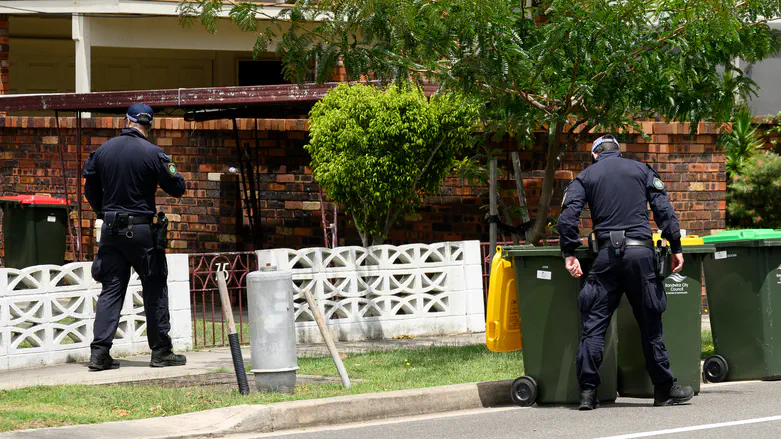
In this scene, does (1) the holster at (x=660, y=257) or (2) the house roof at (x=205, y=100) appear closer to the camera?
(1) the holster at (x=660, y=257)

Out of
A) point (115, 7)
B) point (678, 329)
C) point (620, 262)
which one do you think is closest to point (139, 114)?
point (620, 262)

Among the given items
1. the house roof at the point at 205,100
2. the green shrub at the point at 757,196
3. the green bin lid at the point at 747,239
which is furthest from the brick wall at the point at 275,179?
the green bin lid at the point at 747,239

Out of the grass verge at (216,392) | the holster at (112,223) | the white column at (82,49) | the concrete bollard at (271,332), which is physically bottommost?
the grass verge at (216,392)

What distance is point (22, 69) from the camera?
24.5m

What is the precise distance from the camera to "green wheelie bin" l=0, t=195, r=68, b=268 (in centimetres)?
1485

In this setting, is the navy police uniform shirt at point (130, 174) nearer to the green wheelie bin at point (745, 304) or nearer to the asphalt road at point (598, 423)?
the asphalt road at point (598, 423)

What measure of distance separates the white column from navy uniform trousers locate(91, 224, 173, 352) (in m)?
10.00

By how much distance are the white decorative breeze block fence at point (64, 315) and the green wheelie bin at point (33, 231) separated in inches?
177

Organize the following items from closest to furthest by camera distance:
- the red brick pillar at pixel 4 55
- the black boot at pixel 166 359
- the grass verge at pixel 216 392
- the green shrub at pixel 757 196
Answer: the grass verge at pixel 216 392, the black boot at pixel 166 359, the green shrub at pixel 757 196, the red brick pillar at pixel 4 55

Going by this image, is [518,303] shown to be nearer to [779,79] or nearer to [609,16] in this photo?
[609,16]

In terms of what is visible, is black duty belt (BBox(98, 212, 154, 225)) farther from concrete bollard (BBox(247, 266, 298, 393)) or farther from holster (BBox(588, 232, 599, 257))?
holster (BBox(588, 232, 599, 257))

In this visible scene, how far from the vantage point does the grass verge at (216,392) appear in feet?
24.3

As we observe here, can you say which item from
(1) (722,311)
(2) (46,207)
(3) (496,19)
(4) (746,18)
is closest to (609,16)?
(3) (496,19)

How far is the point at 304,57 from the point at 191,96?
136 inches
